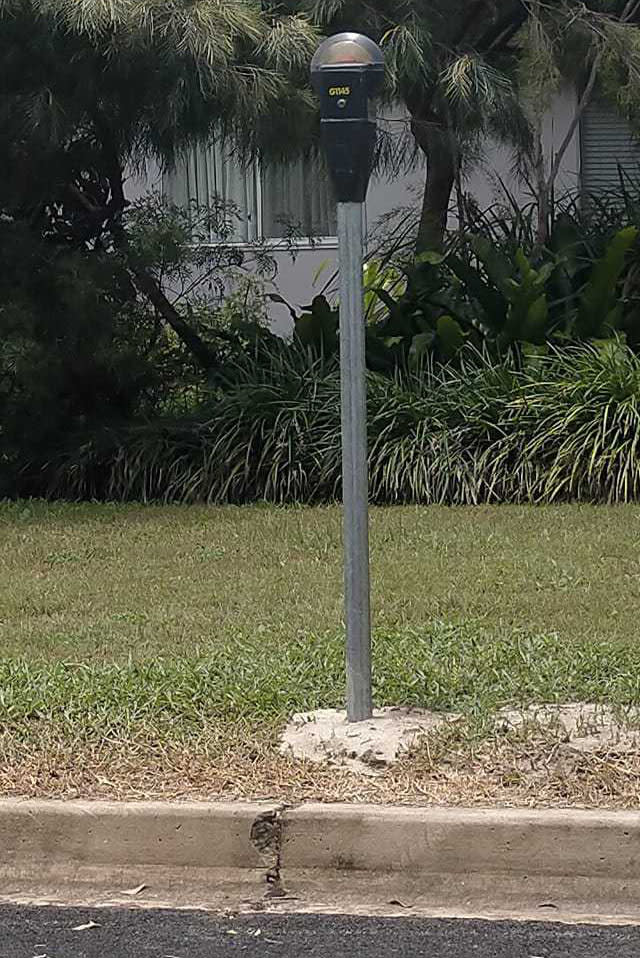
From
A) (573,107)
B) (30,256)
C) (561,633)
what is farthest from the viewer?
(573,107)

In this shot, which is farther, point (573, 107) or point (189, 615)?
point (573, 107)

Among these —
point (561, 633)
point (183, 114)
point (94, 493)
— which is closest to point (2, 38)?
point (183, 114)

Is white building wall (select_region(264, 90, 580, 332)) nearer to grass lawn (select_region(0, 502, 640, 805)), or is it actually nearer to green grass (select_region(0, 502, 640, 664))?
green grass (select_region(0, 502, 640, 664))

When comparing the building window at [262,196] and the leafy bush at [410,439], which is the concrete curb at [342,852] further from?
the building window at [262,196]

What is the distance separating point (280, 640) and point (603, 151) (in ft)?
34.9

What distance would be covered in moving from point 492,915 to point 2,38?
7284mm

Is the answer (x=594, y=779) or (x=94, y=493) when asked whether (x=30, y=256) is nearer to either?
(x=94, y=493)

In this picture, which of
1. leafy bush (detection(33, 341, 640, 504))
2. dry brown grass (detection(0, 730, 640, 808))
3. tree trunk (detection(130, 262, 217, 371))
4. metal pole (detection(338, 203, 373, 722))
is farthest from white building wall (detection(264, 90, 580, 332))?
dry brown grass (detection(0, 730, 640, 808))

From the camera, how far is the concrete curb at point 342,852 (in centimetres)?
474

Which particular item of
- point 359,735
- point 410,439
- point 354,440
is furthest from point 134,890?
point 410,439

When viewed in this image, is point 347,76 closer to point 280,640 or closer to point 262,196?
point 280,640

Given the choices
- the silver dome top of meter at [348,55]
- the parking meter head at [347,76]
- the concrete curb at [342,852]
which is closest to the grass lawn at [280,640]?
the concrete curb at [342,852]

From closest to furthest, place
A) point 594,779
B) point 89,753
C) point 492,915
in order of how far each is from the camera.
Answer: point 492,915, point 594,779, point 89,753

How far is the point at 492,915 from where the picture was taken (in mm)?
4637
